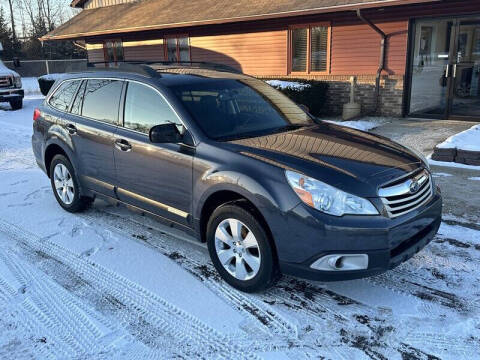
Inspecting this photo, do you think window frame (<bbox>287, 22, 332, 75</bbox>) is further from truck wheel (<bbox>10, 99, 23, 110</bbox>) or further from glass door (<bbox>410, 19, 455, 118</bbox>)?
truck wheel (<bbox>10, 99, 23, 110</bbox>)

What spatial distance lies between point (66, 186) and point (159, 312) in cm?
273

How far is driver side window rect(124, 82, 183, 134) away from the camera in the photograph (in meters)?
4.01

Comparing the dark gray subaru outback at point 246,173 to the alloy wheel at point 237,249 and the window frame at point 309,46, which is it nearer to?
the alloy wheel at point 237,249

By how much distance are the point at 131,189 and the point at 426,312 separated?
9.32ft

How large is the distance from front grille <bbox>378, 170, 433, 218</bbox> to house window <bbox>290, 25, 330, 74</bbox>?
411 inches

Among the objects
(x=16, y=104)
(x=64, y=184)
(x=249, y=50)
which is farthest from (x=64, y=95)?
(x=16, y=104)

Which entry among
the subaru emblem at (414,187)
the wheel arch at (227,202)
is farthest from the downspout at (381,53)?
the wheel arch at (227,202)

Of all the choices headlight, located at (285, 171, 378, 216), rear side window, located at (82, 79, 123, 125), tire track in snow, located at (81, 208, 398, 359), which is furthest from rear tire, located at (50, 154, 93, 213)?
headlight, located at (285, 171, 378, 216)

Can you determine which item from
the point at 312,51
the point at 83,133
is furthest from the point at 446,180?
the point at 312,51

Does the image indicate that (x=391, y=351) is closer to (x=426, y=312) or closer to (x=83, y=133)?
(x=426, y=312)

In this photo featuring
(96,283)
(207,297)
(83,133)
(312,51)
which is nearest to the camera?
(207,297)

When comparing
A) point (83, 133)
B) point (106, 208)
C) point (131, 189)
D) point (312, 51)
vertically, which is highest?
point (312, 51)

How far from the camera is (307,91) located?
12.5 meters

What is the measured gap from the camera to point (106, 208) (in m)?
5.59
